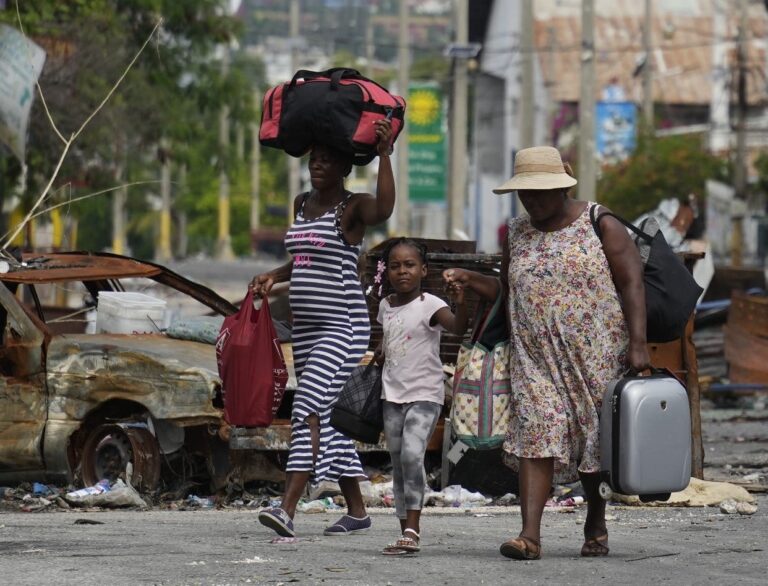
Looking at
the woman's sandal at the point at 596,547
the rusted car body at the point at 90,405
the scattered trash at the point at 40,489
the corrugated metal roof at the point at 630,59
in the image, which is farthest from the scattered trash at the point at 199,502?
the corrugated metal roof at the point at 630,59

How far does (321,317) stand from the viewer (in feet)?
26.5

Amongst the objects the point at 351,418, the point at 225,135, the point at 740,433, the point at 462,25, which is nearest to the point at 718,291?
the point at 740,433

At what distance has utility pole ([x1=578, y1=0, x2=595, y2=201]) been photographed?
28297mm

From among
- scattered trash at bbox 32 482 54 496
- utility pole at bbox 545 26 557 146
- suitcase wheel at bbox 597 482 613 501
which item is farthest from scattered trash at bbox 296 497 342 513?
utility pole at bbox 545 26 557 146

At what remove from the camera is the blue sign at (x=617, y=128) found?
54.2 meters

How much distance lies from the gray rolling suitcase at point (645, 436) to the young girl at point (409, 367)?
0.84 meters

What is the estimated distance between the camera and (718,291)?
77.3ft

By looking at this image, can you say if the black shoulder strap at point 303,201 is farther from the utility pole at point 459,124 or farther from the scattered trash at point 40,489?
the utility pole at point 459,124

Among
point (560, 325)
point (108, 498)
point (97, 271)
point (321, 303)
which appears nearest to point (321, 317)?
point (321, 303)

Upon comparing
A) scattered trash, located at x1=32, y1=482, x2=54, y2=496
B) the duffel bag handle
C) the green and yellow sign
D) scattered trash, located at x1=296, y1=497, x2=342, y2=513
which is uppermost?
the green and yellow sign

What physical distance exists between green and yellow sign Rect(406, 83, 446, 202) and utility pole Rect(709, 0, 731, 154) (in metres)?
18.2

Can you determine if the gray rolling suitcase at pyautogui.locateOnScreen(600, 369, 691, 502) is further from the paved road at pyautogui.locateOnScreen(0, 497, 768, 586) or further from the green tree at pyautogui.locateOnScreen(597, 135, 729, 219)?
the green tree at pyautogui.locateOnScreen(597, 135, 729, 219)

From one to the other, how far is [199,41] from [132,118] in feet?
4.99

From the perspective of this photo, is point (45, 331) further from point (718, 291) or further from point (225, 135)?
point (225, 135)
